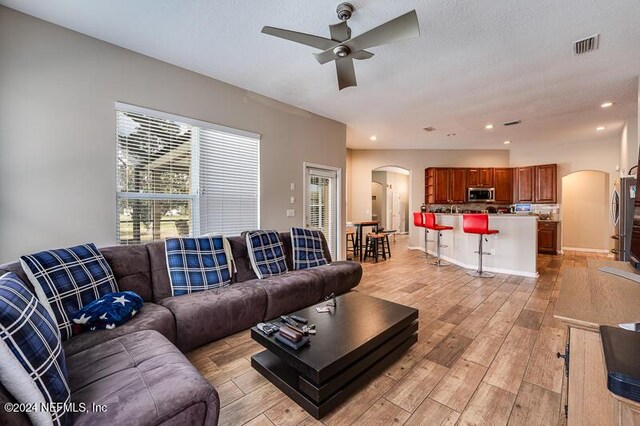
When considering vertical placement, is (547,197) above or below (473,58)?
below

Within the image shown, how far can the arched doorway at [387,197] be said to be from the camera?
10906 millimetres

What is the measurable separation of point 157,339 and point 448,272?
484cm

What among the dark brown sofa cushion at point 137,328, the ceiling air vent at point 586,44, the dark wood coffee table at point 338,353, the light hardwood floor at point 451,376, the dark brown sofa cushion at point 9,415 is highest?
the ceiling air vent at point 586,44

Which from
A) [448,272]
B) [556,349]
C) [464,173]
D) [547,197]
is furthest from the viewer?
[464,173]

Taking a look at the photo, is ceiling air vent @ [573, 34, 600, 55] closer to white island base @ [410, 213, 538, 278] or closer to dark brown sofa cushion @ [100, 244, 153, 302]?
white island base @ [410, 213, 538, 278]

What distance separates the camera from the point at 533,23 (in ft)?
8.03

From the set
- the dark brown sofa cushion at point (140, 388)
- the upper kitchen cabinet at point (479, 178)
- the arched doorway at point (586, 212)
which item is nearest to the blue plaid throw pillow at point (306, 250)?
the dark brown sofa cushion at point (140, 388)

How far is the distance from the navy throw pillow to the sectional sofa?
0.06m

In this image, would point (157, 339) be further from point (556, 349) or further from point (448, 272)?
point (448, 272)

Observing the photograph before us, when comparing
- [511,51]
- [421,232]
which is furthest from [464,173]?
[511,51]

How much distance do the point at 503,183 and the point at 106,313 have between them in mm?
8893

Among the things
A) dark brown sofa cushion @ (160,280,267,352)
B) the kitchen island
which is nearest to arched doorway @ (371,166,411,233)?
the kitchen island

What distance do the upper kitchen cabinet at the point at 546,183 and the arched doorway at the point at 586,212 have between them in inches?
24.0

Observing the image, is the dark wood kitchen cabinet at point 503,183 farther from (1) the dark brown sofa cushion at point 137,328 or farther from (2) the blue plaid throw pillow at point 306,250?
(1) the dark brown sofa cushion at point 137,328
